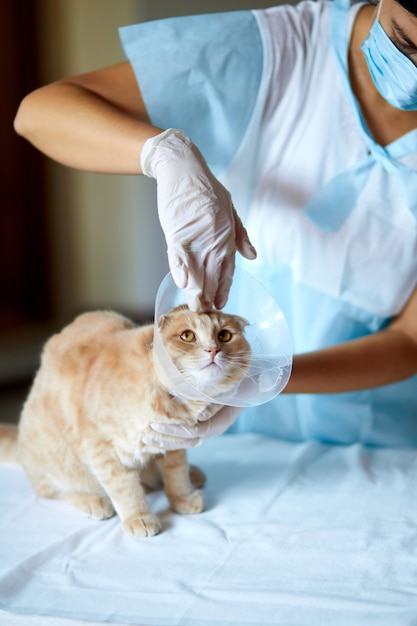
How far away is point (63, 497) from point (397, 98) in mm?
847

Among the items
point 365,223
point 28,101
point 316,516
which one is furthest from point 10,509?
point 365,223

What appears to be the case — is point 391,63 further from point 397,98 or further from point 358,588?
point 358,588

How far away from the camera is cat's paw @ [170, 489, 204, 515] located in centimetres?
111

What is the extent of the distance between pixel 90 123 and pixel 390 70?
1.58 feet

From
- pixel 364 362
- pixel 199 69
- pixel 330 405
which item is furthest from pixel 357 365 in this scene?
pixel 199 69

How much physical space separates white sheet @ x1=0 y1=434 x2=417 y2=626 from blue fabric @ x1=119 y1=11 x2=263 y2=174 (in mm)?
611

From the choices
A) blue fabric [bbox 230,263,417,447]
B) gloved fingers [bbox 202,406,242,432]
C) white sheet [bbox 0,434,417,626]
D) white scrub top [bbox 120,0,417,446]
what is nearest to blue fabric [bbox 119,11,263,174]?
white scrub top [bbox 120,0,417,446]

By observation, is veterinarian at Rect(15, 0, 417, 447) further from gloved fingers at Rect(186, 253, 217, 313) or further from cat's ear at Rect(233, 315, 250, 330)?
gloved fingers at Rect(186, 253, 217, 313)

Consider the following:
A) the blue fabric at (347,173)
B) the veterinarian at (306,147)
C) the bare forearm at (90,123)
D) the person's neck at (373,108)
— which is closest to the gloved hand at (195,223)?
the bare forearm at (90,123)

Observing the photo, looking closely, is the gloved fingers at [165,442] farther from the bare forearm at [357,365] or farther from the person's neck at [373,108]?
the person's neck at [373,108]

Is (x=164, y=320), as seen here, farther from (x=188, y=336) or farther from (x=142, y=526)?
(x=142, y=526)

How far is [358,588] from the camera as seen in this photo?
875mm

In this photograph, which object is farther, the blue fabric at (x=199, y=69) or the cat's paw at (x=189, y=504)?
the blue fabric at (x=199, y=69)

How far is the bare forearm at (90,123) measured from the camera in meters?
1.11
